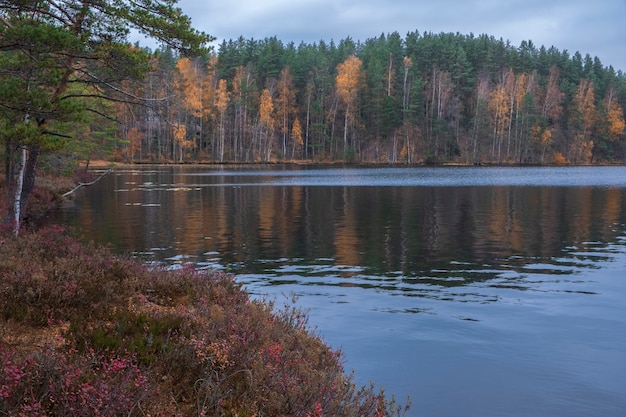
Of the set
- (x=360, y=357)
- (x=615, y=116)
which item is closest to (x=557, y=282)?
(x=360, y=357)

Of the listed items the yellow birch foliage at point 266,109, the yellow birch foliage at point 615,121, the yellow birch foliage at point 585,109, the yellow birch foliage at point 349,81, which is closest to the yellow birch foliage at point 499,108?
the yellow birch foliage at point 585,109

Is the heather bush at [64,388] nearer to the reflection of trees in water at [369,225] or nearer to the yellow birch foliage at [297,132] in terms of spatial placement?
the reflection of trees in water at [369,225]

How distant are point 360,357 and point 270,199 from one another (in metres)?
33.2

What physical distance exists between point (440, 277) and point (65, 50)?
490 inches

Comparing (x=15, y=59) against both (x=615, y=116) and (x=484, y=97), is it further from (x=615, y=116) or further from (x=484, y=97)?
(x=615, y=116)

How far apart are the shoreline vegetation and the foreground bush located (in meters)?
0.02

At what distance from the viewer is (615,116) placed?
131250 millimetres

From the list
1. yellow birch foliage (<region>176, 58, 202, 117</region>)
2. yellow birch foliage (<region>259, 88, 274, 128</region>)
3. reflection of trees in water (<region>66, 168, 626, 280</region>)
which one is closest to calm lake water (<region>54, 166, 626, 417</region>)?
reflection of trees in water (<region>66, 168, 626, 280</region>)

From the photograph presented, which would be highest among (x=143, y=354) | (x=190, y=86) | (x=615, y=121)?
(x=190, y=86)

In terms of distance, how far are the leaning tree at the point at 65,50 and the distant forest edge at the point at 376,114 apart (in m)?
92.5

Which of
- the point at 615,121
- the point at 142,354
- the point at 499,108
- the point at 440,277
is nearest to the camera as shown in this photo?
the point at 142,354

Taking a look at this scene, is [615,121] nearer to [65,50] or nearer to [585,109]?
[585,109]

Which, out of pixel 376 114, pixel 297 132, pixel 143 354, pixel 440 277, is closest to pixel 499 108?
pixel 376 114

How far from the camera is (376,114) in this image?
11962 centimetres
